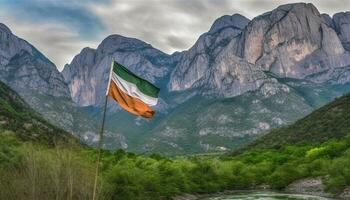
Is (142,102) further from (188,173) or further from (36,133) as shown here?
(36,133)

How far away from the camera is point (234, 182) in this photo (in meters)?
121

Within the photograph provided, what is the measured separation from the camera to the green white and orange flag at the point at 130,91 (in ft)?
78.5

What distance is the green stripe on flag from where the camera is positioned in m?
24.0

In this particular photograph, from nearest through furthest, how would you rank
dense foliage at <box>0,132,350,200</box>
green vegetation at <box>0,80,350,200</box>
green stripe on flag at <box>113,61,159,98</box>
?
green stripe on flag at <box>113,61,159,98</box> → dense foliage at <box>0,132,350,200</box> → green vegetation at <box>0,80,350,200</box>

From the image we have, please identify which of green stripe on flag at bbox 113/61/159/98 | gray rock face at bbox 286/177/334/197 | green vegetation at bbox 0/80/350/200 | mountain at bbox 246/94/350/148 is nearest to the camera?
green stripe on flag at bbox 113/61/159/98

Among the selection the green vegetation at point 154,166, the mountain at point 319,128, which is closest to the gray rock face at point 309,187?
the green vegetation at point 154,166

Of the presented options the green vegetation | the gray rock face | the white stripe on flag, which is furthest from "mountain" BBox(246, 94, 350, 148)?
the white stripe on flag

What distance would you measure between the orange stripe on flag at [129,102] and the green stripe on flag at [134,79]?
59cm

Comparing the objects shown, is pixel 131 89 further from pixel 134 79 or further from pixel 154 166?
pixel 154 166

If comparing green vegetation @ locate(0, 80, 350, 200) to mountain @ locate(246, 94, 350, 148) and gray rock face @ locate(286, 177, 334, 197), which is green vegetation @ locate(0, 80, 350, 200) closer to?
mountain @ locate(246, 94, 350, 148)

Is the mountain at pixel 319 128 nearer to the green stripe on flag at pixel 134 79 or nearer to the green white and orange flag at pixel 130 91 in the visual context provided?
the green stripe on flag at pixel 134 79

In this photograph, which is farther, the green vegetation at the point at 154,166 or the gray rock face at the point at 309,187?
the gray rock face at the point at 309,187

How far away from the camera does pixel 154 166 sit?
335 feet

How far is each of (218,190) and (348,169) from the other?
105 ft
